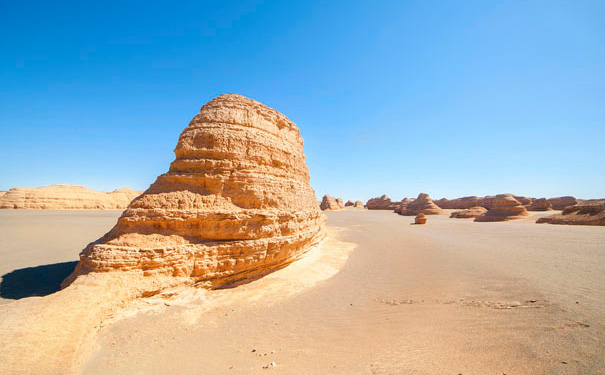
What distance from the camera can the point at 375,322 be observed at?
192 inches

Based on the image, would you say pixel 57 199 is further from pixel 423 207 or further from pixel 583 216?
pixel 583 216

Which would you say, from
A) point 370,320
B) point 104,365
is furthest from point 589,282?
point 104,365

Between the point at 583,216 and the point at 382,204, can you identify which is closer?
the point at 583,216

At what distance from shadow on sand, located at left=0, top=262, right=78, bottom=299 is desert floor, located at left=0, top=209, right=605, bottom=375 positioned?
5cm

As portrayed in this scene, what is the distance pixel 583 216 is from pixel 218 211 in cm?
2695

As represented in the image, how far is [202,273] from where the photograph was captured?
20.1ft

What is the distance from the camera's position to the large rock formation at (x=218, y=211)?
570cm

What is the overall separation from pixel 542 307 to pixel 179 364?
21.6 feet

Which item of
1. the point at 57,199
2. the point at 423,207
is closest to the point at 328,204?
the point at 423,207

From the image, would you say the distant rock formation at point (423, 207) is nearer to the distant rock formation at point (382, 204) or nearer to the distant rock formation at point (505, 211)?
the distant rock formation at point (505, 211)

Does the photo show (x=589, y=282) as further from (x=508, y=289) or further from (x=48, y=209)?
(x=48, y=209)

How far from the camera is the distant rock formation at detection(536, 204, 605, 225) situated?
56.3 ft

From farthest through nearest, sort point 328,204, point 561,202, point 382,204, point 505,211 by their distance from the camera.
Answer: point 382,204
point 328,204
point 561,202
point 505,211

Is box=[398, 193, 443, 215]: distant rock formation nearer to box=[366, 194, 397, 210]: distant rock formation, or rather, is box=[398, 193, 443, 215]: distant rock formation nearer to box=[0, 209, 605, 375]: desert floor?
box=[366, 194, 397, 210]: distant rock formation
